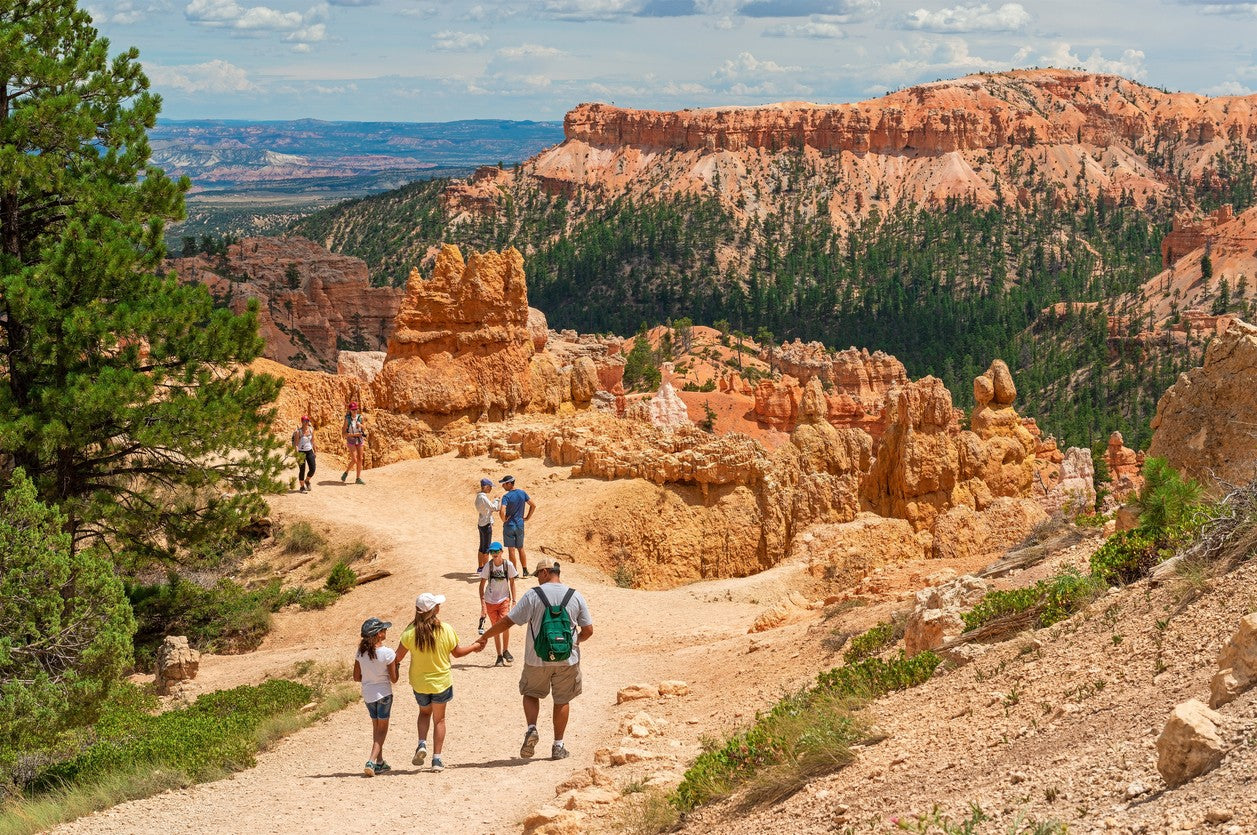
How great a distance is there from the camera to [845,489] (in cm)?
2216

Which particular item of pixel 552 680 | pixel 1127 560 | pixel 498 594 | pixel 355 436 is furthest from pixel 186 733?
pixel 355 436

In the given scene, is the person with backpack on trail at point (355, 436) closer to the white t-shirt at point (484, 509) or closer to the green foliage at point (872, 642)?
the white t-shirt at point (484, 509)

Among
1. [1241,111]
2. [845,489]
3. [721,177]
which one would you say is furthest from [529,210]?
[845,489]

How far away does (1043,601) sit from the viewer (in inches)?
378

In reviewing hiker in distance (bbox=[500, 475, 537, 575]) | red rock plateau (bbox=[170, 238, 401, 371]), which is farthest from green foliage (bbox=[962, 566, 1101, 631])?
red rock plateau (bbox=[170, 238, 401, 371])

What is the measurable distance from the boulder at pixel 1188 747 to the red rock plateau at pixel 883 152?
139 meters

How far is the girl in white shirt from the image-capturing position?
31.3 ft

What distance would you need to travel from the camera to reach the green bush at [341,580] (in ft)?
56.3

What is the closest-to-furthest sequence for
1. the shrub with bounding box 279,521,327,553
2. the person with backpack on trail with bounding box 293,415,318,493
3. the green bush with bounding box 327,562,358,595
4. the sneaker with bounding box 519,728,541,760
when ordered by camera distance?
the sneaker with bounding box 519,728,541,760 < the green bush with bounding box 327,562,358,595 < the shrub with bounding box 279,521,327,553 < the person with backpack on trail with bounding box 293,415,318,493

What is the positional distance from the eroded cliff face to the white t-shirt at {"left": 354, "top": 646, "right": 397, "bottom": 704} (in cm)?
877

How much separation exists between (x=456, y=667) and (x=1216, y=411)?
8736 mm

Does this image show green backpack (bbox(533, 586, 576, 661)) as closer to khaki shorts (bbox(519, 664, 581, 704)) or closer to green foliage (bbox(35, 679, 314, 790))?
khaki shorts (bbox(519, 664, 581, 704))

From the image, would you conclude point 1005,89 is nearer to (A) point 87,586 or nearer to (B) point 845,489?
(B) point 845,489

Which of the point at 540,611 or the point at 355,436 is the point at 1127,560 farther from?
the point at 355,436
